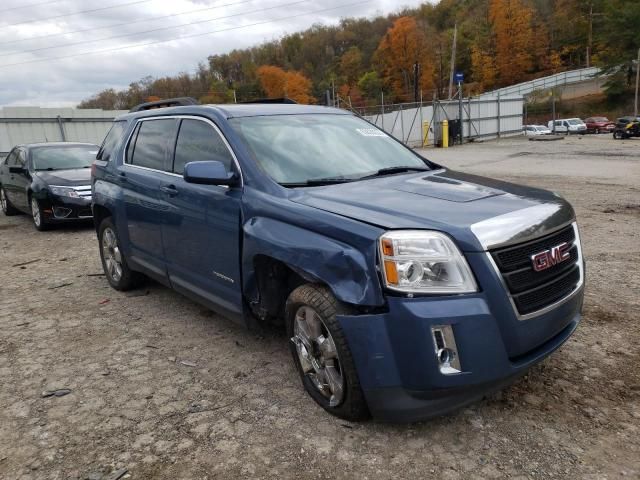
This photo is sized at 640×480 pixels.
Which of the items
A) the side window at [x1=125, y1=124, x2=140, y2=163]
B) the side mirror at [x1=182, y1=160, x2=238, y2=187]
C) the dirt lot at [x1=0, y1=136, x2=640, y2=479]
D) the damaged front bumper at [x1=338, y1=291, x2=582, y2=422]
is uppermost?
the side window at [x1=125, y1=124, x2=140, y2=163]

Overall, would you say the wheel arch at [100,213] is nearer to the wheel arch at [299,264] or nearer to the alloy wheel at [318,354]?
the wheel arch at [299,264]

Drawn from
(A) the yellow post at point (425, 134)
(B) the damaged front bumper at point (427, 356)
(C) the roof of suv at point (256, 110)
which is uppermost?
(C) the roof of suv at point (256, 110)

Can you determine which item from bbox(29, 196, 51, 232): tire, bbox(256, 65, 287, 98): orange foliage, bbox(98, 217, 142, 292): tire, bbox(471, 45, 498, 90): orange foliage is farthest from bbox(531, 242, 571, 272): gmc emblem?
bbox(256, 65, 287, 98): orange foliage

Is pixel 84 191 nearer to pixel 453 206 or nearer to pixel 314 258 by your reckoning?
pixel 314 258

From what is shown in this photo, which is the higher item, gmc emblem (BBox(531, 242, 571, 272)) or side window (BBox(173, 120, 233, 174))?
side window (BBox(173, 120, 233, 174))

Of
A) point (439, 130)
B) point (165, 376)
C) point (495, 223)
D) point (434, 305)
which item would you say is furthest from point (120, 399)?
point (439, 130)

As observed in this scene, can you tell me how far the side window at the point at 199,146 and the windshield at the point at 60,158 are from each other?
623 centimetres

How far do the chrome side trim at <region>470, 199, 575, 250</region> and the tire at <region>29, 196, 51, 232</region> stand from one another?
8671 mm

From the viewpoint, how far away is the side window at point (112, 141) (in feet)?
17.4

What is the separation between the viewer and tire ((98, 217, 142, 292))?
17.3 feet

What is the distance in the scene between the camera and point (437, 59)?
8094 cm

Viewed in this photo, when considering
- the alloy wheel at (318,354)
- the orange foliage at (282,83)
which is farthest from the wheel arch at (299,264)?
the orange foliage at (282,83)

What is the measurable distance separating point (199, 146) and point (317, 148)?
95 centimetres

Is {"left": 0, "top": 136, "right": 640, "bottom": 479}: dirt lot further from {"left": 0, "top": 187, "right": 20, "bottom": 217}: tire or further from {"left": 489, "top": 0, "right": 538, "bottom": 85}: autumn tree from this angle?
{"left": 489, "top": 0, "right": 538, "bottom": 85}: autumn tree
